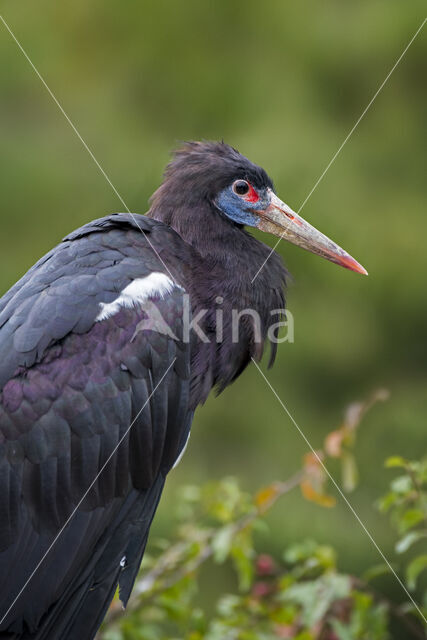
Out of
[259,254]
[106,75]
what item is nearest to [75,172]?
[106,75]

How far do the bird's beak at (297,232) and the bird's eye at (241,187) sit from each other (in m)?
0.09

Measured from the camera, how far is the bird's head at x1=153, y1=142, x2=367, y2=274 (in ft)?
8.41

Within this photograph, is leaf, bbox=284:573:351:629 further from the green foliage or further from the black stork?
the black stork

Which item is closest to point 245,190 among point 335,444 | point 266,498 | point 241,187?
point 241,187

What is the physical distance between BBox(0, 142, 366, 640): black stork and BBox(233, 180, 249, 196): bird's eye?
15 centimetres

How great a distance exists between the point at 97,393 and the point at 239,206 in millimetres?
691

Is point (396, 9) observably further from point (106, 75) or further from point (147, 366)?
point (147, 366)

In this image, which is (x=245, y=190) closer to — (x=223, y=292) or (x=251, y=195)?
(x=251, y=195)

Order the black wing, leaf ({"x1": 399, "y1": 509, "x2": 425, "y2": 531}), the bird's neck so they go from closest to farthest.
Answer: the black wing
leaf ({"x1": 399, "y1": 509, "x2": 425, "y2": 531})
the bird's neck

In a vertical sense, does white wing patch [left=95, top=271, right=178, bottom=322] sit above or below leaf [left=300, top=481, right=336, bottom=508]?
above

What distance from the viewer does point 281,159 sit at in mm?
5492

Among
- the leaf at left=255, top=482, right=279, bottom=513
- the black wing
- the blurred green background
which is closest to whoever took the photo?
the black wing

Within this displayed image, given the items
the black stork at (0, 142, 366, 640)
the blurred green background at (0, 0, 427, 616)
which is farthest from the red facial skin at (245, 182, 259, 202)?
the blurred green background at (0, 0, 427, 616)

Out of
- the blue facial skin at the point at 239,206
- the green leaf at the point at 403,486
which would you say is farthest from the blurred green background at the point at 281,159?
the green leaf at the point at 403,486
